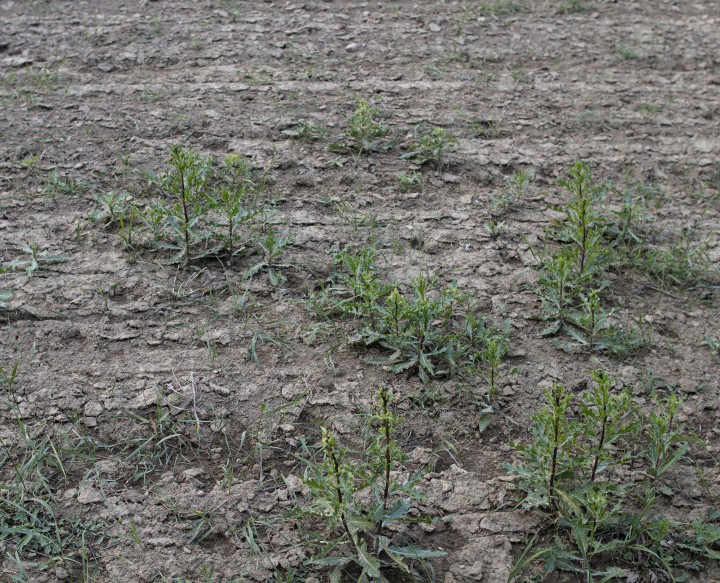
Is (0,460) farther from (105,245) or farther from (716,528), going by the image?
(716,528)

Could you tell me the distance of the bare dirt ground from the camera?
209 cm

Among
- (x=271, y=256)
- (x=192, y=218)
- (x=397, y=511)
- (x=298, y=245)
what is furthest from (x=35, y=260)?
(x=397, y=511)

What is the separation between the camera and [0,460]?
2.12 metres

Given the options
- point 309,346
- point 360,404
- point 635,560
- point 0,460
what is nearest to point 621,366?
point 635,560

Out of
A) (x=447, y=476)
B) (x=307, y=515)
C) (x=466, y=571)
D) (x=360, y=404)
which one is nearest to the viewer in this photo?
(x=466, y=571)

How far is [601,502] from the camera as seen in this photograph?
6.12 feet

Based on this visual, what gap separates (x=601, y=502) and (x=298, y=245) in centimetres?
187

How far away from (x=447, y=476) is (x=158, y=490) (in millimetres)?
1007

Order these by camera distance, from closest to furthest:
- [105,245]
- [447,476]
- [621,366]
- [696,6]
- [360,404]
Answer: [447,476] < [360,404] < [621,366] < [105,245] < [696,6]

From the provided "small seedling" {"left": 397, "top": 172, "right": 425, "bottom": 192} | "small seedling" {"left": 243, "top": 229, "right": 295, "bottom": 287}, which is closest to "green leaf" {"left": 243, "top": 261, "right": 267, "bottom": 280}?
"small seedling" {"left": 243, "top": 229, "right": 295, "bottom": 287}

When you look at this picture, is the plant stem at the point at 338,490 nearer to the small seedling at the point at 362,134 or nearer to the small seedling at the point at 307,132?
the small seedling at the point at 362,134

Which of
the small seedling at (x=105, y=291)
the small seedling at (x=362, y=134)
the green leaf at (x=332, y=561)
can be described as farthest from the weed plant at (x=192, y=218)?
the green leaf at (x=332, y=561)

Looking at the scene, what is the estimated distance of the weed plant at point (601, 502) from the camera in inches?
75.8

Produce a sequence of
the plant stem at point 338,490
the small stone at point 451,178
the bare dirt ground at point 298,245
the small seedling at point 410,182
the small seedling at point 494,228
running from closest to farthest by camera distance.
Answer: the plant stem at point 338,490, the bare dirt ground at point 298,245, the small seedling at point 494,228, the small seedling at point 410,182, the small stone at point 451,178
